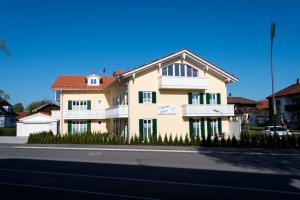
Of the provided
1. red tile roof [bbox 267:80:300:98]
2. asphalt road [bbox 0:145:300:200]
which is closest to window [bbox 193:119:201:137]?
asphalt road [bbox 0:145:300:200]

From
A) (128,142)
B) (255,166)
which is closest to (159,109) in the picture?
(128,142)

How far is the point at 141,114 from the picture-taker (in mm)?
28703

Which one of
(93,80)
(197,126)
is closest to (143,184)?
(197,126)

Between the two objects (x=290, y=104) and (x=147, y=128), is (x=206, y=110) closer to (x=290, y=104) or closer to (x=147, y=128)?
(x=147, y=128)

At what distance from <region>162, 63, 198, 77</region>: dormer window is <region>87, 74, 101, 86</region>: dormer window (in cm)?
1110

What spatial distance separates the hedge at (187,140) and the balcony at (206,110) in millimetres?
3303

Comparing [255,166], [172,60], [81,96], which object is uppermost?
[172,60]

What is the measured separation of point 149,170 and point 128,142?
49.2 feet

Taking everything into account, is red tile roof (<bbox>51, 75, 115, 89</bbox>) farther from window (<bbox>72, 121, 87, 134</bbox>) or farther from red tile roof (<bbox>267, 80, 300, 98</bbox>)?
red tile roof (<bbox>267, 80, 300, 98</bbox>)

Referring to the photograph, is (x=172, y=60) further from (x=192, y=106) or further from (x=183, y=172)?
(x=183, y=172)

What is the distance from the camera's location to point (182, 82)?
1165 inches

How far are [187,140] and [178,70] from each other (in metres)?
8.23

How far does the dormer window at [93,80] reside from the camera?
37.7 metres

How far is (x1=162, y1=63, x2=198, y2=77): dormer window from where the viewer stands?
1187 inches
